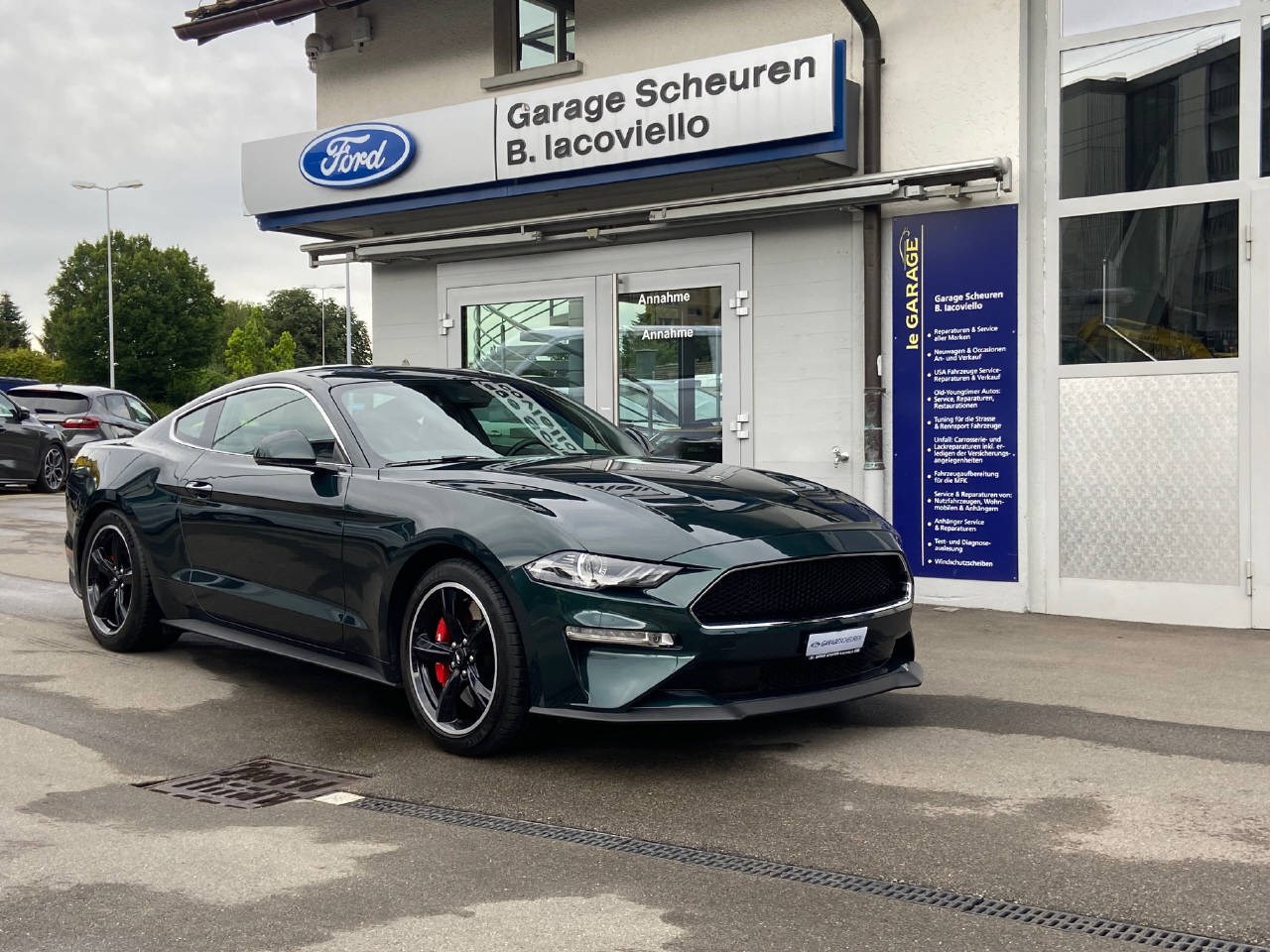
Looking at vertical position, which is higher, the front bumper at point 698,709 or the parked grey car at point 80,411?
the parked grey car at point 80,411

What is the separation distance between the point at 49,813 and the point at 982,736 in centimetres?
347

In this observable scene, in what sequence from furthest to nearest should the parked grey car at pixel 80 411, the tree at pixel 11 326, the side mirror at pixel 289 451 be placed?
the tree at pixel 11 326 < the parked grey car at pixel 80 411 < the side mirror at pixel 289 451

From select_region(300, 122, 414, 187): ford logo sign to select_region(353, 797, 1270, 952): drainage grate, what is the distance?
804 cm

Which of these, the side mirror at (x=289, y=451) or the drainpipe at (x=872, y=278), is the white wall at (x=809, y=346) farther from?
the side mirror at (x=289, y=451)

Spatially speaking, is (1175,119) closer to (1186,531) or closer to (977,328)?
(977,328)

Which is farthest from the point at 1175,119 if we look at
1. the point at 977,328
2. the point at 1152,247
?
the point at 977,328

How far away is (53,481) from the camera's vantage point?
21.3 metres

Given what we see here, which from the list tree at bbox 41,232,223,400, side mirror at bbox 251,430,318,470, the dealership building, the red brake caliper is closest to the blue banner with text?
the dealership building

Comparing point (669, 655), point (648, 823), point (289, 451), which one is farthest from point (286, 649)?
point (648, 823)

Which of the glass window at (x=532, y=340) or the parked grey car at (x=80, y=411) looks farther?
the parked grey car at (x=80, y=411)

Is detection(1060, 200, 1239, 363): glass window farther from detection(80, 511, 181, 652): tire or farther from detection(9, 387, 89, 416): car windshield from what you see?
detection(9, 387, 89, 416): car windshield

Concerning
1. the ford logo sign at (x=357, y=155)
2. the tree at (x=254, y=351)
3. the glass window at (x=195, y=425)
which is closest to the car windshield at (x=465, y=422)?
the glass window at (x=195, y=425)

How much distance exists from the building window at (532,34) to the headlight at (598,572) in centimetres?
806

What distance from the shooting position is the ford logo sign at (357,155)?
11805mm
